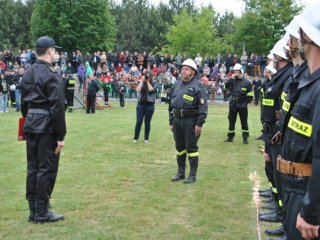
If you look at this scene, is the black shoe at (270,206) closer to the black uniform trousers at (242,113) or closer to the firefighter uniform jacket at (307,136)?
the firefighter uniform jacket at (307,136)

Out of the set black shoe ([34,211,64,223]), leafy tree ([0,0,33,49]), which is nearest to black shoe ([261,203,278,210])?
black shoe ([34,211,64,223])

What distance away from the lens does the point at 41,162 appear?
5.98 meters

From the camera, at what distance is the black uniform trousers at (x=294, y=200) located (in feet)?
11.1

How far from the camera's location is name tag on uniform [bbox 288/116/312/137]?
3287 mm

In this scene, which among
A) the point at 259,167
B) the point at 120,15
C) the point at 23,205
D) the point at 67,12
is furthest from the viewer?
the point at 120,15

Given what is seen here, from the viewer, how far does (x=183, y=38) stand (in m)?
57.0

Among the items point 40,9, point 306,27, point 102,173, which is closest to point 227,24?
point 40,9

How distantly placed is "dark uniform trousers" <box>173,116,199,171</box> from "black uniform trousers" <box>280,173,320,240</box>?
489 cm

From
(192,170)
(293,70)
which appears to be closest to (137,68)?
(192,170)

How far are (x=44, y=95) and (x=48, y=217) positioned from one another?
164 centimetres

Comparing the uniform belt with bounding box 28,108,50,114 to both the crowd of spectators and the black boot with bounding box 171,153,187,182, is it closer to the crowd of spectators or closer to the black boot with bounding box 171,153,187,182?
the black boot with bounding box 171,153,187,182

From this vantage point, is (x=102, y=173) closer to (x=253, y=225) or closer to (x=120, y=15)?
(x=253, y=225)

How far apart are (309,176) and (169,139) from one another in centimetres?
1086

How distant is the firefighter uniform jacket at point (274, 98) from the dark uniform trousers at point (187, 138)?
186 cm
